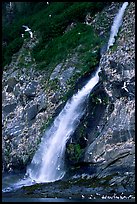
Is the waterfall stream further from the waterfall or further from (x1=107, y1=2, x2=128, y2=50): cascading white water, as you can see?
(x1=107, y1=2, x2=128, y2=50): cascading white water

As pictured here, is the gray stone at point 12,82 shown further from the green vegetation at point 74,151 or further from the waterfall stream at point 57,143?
the green vegetation at point 74,151

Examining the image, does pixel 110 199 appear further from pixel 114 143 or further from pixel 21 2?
pixel 21 2

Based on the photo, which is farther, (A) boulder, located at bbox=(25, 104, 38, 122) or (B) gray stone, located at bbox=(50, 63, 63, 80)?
(B) gray stone, located at bbox=(50, 63, 63, 80)

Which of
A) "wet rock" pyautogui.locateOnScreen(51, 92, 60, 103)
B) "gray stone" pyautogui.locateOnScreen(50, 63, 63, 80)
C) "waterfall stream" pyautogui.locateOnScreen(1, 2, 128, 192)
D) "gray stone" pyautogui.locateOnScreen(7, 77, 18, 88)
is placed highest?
"gray stone" pyautogui.locateOnScreen(50, 63, 63, 80)

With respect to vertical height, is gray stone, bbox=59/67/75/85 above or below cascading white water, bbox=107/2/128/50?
below

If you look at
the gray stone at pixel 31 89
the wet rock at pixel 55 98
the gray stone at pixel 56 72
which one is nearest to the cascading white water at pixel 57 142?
the wet rock at pixel 55 98

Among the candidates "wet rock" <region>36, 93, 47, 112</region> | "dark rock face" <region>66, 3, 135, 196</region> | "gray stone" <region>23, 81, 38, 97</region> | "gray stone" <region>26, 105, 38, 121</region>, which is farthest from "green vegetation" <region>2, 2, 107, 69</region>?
"dark rock face" <region>66, 3, 135, 196</region>

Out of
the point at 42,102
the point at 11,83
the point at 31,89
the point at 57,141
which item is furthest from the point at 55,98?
the point at 11,83

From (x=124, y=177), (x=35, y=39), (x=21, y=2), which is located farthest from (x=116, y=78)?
(x=21, y=2)

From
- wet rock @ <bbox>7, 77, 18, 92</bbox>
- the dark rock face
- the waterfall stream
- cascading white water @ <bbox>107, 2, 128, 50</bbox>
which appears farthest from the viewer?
wet rock @ <bbox>7, 77, 18, 92</bbox>
